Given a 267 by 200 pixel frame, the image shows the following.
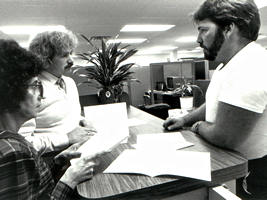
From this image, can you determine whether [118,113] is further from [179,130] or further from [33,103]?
[33,103]

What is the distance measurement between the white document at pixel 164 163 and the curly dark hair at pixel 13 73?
371 mm

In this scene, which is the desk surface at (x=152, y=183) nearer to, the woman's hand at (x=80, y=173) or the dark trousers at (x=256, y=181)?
the woman's hand at (x=80, y=173)

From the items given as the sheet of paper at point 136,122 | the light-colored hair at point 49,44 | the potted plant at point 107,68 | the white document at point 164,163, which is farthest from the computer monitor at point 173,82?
the white document at point 164,163

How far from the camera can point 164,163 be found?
0.78 metres

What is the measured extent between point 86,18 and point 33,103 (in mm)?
5009

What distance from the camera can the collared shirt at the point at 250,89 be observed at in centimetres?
85

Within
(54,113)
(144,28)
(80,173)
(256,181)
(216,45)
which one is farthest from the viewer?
(144,28)

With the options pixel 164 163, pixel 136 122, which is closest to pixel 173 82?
pixel 136 122

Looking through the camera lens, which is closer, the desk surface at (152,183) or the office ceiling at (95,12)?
the desk surface at (152,183)

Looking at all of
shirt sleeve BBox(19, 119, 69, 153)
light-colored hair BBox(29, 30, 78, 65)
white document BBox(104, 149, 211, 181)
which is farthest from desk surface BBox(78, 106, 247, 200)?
light-colored hair BBox(29, 30, 78, 65)

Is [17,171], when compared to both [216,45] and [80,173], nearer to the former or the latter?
[80,173]

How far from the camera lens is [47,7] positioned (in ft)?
14.3

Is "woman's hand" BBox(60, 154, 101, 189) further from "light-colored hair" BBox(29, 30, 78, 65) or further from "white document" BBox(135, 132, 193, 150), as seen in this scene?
"light-colored hair" BBox(29, 30, 78, 65)

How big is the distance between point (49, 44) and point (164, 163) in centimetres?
118
